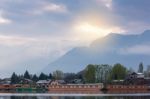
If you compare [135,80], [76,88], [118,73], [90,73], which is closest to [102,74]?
[118,73]

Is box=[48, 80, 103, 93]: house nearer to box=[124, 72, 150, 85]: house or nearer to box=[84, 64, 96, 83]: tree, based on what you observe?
box=[84, 64, 96, 83]: tree

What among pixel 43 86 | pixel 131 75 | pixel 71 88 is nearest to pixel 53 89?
pixel 71 88

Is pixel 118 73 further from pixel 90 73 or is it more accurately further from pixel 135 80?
pixel 135 80

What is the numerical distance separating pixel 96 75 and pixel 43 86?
75.0 feet

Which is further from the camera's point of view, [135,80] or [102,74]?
[135,80]

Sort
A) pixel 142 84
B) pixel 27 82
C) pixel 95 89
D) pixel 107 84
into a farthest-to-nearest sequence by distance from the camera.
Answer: pixel 27 82
pixel 142 84
pixel 107 84
pixel 95 89

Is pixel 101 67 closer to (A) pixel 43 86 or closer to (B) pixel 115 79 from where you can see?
(B) pixel 115 79

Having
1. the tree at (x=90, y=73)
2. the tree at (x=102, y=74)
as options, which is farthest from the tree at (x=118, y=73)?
the tree at (x=90, y=73)

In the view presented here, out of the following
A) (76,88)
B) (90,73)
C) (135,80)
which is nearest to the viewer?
(76,88)

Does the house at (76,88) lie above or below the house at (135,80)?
below

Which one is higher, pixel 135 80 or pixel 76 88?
pixel 135 80

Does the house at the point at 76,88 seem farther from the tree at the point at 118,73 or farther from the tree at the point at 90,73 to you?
the tree at the point at 118,73

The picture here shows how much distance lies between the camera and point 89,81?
16562 centimetres

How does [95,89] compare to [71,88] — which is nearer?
[95,89]
